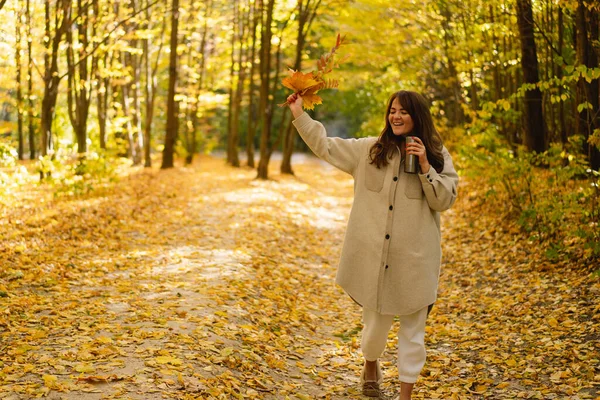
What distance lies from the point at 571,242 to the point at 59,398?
6.48 metres

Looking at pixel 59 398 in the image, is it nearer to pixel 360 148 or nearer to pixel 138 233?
pixel 360 148

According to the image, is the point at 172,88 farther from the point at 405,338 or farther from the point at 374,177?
the point at 405,338

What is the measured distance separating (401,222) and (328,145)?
75 cm

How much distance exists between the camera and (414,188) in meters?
4.19

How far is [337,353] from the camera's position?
5.81m

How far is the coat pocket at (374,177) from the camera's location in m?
4.28

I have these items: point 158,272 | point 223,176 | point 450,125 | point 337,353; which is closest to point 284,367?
point 337,353

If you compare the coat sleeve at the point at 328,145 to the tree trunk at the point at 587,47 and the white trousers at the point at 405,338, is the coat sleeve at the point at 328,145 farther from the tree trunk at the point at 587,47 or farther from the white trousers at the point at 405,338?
the tree trunk at the point at 587,47

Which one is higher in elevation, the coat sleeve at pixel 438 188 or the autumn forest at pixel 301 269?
the coat sleeve at pixel 438 188

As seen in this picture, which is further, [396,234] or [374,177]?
[374,177]

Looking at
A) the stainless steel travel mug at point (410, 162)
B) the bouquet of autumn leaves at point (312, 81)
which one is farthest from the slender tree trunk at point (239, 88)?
the stainless steel travel mug at point (410, 162)

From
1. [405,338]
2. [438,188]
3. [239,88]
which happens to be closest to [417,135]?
[438,188]

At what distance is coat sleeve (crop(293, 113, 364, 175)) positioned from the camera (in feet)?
14.2

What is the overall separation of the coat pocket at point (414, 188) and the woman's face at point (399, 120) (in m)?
0.32
